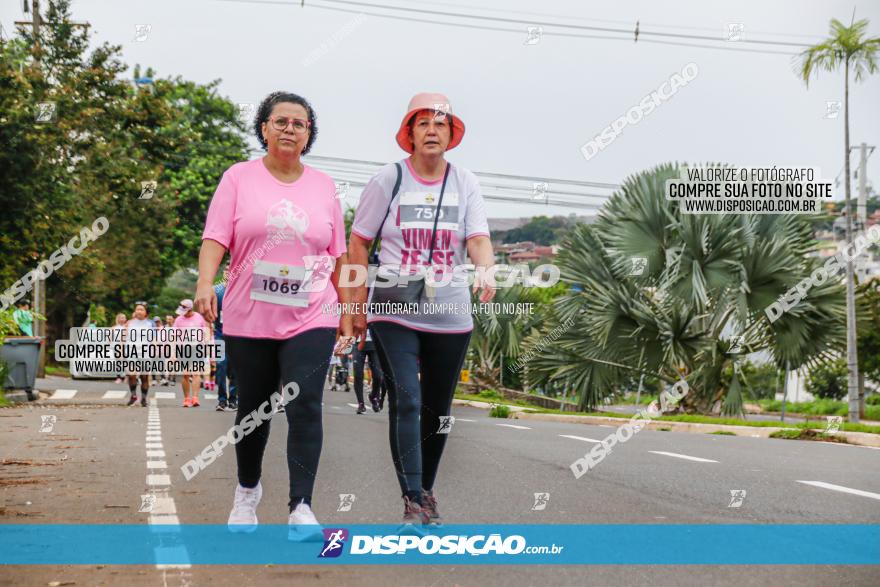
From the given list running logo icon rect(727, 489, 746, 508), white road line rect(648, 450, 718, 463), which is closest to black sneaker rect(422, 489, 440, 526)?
running logo icon rect(727, 489, 746, 508)

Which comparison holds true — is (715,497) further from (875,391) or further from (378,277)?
(875,391)

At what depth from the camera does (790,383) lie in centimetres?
6675

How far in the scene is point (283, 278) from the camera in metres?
5.50

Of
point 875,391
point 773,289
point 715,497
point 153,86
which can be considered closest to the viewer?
A: point 715,497

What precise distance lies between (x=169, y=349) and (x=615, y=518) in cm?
1693

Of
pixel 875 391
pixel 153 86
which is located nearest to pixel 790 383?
pixel 875 391

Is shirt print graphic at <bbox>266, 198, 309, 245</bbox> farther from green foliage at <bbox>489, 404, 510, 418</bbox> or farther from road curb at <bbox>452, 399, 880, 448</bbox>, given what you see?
green foliage at <bbox>489, 404, 510, 418</bbox>

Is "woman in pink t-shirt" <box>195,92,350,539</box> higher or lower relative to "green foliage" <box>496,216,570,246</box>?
lower

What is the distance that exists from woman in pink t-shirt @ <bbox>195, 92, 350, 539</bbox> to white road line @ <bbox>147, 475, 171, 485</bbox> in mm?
2475

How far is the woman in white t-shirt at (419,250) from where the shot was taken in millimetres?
5652

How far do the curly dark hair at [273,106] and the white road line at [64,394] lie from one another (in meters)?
19.2

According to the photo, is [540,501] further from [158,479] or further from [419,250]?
[158,479]

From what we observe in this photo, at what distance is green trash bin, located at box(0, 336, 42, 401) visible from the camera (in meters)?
21.3

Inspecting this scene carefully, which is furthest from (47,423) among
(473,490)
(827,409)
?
(827,409)
